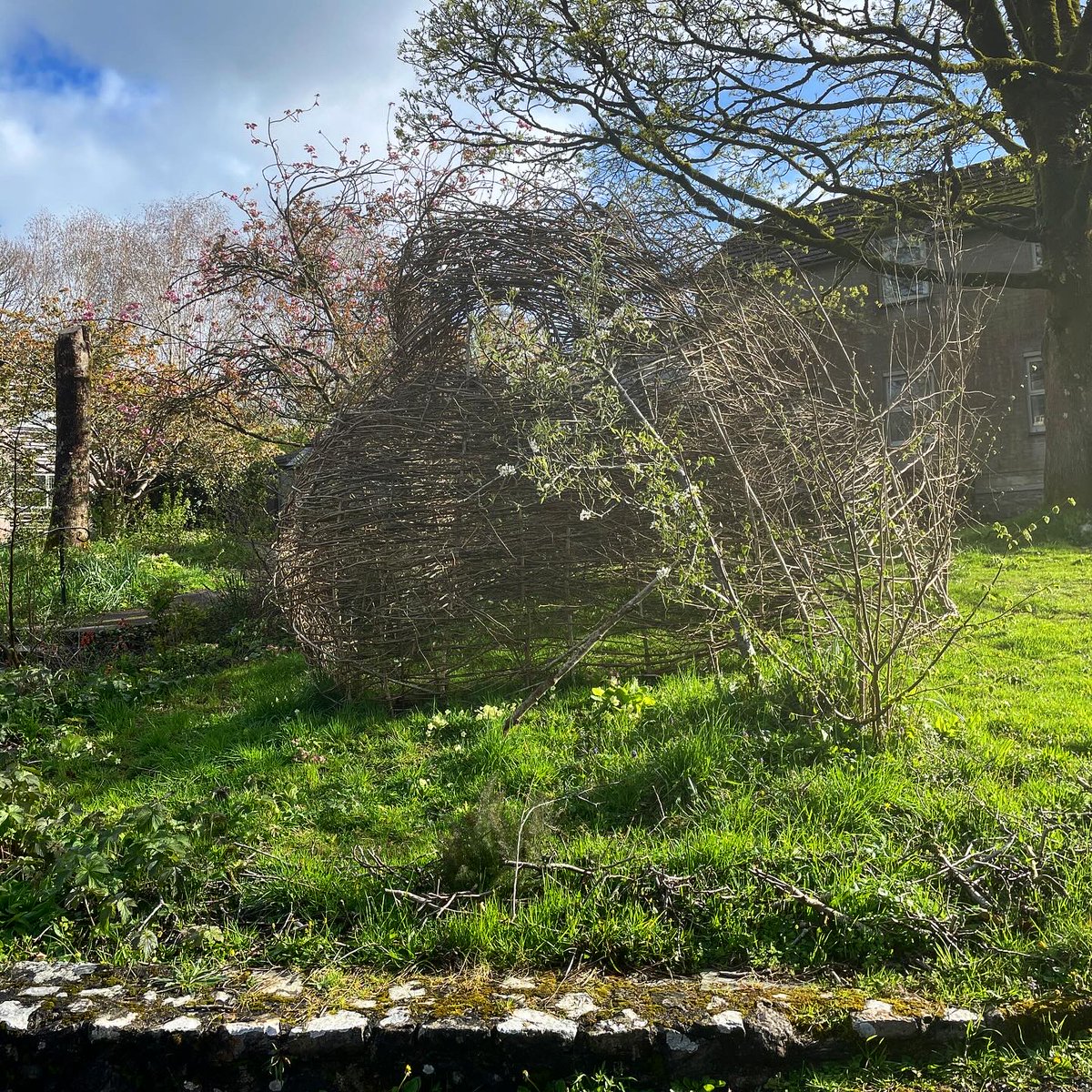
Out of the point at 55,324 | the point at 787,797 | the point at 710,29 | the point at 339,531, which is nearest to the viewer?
the point at 787,797

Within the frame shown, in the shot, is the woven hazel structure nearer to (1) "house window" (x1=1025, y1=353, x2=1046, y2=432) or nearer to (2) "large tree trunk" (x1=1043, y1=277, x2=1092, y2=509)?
(2) "large tree trunk" (x1=1043, y1=277, x2=1092, y2=509)

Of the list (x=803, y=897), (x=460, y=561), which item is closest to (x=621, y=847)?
(x=803, y=897)

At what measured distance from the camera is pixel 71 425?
502 inches

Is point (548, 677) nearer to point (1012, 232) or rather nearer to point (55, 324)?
point (1012, 232)

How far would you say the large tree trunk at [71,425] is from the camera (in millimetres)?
12703

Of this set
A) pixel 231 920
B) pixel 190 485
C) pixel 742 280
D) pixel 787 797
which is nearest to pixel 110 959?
pixel 231 920

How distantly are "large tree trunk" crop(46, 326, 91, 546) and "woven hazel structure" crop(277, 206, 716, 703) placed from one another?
8.38 meters

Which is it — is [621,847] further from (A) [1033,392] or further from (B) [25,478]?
(A) [1033,392]

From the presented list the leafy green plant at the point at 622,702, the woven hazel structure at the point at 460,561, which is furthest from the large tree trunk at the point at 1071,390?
the leafy green plant at the point at 622,702

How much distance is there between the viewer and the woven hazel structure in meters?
5.73

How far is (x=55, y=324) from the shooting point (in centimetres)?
1945

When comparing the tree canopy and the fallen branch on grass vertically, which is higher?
the tree canopy

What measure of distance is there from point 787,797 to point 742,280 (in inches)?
177

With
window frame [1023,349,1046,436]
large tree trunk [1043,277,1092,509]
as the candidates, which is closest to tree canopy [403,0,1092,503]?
large tree trunk [1043,277,1092,509]
